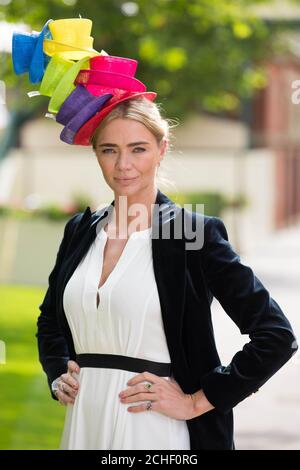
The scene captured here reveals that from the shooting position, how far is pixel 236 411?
8.38 m

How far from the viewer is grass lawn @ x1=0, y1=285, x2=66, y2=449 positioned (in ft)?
25.1

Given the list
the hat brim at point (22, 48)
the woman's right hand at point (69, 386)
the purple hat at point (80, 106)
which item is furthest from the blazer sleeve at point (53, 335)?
the hat brim at point (22, 48)

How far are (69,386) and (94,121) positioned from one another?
0.77 meters

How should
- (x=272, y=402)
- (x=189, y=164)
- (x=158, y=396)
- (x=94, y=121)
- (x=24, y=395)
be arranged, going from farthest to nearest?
(x=189, y=164) → (x=24, y=395) → (x=272, y=402) → (x=94, y=121) → (x=158, y=396)

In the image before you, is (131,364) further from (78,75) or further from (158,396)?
(78,75)

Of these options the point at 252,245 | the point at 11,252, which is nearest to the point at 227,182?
the point at 252,245

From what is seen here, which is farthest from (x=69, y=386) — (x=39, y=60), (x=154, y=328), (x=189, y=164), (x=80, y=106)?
(x=189, y=164)

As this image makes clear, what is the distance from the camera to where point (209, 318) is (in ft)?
10.5

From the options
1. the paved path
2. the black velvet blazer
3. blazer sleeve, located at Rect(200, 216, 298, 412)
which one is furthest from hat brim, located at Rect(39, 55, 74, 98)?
the paved path

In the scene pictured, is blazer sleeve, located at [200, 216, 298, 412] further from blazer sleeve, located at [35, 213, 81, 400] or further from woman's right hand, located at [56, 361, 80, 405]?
blazer sleeve, located at [35, 213, 81, 400]

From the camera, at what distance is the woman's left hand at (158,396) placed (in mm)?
3133

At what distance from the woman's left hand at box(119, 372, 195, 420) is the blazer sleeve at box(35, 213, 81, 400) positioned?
0.42 metres

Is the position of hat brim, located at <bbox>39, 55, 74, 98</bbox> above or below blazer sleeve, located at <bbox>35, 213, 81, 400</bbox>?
above

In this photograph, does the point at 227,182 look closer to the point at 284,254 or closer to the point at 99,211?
the point at 284,254
